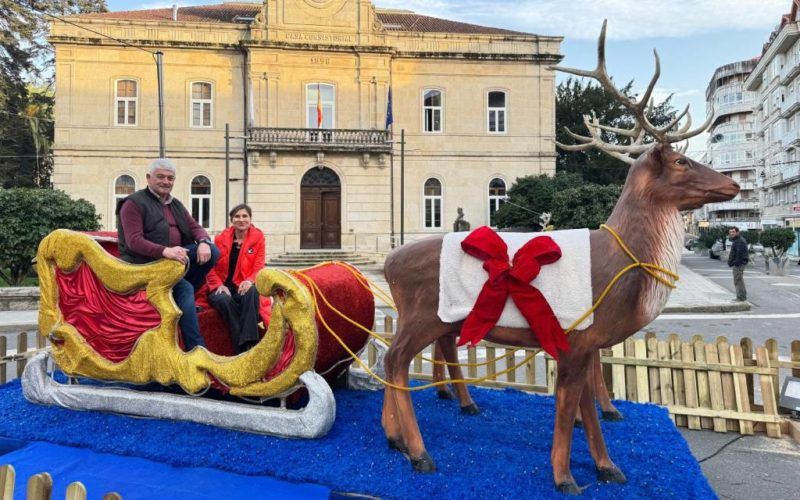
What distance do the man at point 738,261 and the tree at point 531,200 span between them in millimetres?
8230

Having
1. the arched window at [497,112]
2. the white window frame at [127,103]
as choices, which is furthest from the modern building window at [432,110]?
the white window frame at [127,103]

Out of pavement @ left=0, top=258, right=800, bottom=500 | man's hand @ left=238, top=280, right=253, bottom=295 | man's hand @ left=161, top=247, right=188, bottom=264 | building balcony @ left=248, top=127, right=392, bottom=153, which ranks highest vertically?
building balcony @ left=248, top=127, right=392, bottom=153

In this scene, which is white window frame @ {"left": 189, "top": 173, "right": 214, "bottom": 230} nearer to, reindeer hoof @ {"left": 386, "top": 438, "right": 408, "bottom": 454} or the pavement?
reindeer hoof @ {"left": 386, "top": 438, "right": 408, "bottom": 454}

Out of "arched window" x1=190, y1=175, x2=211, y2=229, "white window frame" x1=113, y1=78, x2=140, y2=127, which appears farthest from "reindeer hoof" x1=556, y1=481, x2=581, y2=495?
"white window frame" x1=113, y1=78, x2=140, y2=127

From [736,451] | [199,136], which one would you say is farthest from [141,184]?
[736,451]

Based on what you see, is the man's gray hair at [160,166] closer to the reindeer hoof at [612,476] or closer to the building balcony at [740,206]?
the reindeer hoof at [612,476]

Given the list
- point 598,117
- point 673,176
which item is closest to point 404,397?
point 673,176

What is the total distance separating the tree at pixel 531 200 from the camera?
70.5 ft

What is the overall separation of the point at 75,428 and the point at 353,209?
19.5 metres

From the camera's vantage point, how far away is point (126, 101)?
22516 millimetres

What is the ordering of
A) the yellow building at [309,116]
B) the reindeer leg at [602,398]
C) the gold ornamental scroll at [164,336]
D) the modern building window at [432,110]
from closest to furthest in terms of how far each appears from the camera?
the gold ornamental scroll at [164,336]
the reindeer leg at [602,398]
the yellow building at [309,116]
the modern building window at [432,110]

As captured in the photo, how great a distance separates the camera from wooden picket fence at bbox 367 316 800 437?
4.50m

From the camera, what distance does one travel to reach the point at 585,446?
140 inches

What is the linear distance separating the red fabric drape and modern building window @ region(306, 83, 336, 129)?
63.8 feet
